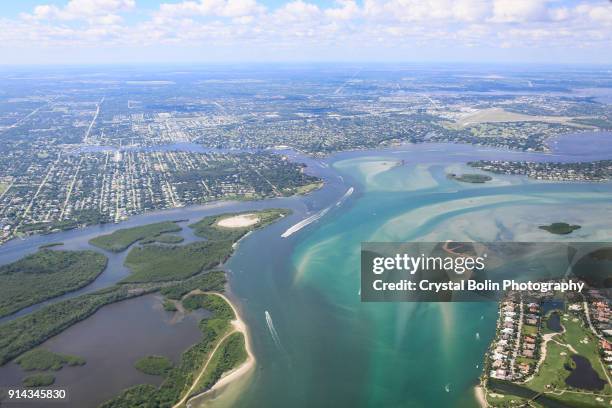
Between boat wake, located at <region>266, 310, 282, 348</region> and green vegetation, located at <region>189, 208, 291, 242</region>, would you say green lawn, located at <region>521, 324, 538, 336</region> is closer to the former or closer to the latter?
boat wake, located at <region>266, 310, 282, 348</region>

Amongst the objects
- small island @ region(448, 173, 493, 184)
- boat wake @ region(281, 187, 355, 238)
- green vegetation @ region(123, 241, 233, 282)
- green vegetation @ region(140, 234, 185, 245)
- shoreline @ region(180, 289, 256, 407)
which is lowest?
shoreline @ region(180, 289, 256, 407)

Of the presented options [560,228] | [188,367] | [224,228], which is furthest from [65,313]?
[560,228]

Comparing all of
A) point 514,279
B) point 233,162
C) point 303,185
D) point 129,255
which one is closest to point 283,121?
point 233,162

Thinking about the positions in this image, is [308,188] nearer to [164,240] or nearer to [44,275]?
[164,240]

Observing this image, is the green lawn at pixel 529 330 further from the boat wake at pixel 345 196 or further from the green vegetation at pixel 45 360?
the boat wake at pixel 345 196

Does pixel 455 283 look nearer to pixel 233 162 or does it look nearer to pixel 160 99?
pixel 233 162

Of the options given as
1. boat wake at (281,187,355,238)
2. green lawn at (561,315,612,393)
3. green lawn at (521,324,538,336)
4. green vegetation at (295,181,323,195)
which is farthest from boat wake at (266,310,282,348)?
green vegetation at (295,181,323,195)

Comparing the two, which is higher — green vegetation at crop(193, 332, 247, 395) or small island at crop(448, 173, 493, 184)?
small island at crop(448, 173, 493, 184)
